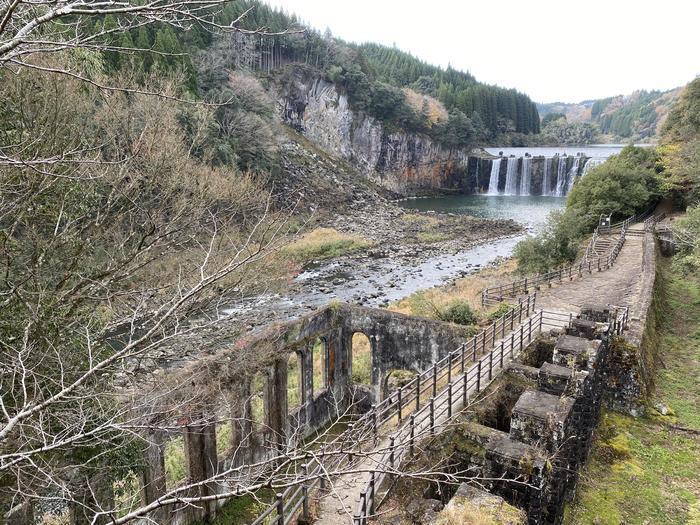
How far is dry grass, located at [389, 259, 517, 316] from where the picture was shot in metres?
25.6

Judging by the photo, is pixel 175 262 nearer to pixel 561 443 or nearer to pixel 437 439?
pixel 437 439

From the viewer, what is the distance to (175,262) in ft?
53.6

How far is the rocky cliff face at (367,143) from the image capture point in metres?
80.1

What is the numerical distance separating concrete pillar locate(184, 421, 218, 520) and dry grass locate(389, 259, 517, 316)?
1363cm

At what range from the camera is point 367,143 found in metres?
86.4

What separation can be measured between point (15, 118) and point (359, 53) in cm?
9382

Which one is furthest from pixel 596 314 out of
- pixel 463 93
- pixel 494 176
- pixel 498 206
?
pixel 463 93

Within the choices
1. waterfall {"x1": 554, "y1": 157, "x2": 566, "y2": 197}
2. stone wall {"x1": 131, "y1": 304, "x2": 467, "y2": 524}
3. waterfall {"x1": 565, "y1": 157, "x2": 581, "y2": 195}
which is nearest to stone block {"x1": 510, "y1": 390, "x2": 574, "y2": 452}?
stone wall {"x1": 131, "y1": 304, "x2": 467, "y2": 524}

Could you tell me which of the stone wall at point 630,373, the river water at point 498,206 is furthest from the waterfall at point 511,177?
the stone wall at point 630,373

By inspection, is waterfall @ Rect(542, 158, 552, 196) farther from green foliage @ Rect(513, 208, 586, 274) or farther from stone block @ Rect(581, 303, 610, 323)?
stone block @ Rect(581, 303, 610, 323)

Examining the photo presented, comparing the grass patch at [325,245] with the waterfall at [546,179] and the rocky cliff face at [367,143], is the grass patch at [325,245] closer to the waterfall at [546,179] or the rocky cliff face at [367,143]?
the rocky cliff face at [367,143]

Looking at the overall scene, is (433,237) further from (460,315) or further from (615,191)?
(460,315)

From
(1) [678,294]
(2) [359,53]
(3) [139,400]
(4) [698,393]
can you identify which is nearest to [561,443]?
(3) [139,400]

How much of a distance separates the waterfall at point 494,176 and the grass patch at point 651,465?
241 feet
